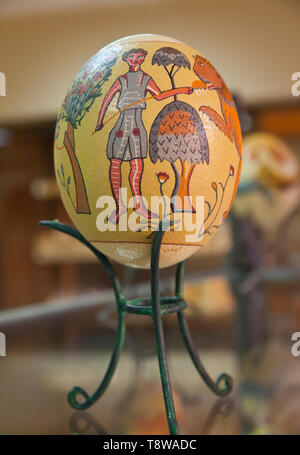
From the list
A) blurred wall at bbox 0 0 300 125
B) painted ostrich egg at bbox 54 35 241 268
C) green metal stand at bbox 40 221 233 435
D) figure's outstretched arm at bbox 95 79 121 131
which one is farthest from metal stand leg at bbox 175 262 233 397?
blurred wall at bbox 0 0 300 125

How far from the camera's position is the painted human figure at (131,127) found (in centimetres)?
49

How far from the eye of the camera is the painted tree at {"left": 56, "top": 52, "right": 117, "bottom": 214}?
0.52m

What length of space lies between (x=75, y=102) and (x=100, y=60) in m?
0.05

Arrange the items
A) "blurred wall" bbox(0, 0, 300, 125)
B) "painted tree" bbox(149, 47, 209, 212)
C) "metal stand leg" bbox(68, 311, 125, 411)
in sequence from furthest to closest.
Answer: "blurred wall" bbox(0, 0, 300, 125) → "metal stand leg" bbox(68, 311, 125, 411) → "painted tree" bbox(149, 47, 209, 212)

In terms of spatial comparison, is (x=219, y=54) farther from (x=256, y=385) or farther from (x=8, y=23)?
(x=256, y=385)

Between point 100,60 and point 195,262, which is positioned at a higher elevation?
point 100,60

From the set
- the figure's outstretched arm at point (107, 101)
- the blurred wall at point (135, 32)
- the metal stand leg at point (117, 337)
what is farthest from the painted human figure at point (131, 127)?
the blurred wall at point (135, 32)

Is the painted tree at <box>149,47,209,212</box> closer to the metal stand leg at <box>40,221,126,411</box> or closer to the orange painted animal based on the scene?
the orange painted animal

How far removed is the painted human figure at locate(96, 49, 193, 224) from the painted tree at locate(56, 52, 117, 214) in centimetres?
2

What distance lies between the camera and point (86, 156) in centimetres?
52

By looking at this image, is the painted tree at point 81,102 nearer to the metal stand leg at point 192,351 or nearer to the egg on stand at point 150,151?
the egg on stand at point 150,151

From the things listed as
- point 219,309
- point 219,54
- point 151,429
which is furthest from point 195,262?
point 151,429

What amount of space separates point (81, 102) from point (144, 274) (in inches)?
93.8
